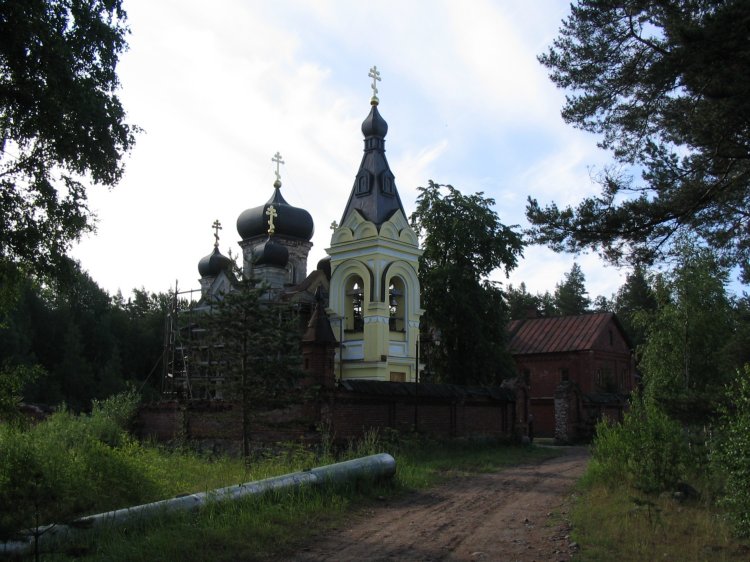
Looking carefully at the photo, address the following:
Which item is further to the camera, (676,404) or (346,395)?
(346,395)

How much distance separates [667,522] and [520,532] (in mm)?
1903

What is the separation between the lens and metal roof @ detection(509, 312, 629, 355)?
3747 cm

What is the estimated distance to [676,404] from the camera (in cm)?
1191

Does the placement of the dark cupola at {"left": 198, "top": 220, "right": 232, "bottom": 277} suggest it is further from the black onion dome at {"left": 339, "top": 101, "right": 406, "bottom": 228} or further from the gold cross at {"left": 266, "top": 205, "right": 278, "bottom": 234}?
the black onion dome at {"left": 339, "top": 101, "right": 406, "bottom": 228}

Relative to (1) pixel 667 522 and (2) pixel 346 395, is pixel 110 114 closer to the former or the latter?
(2) pixel 346 395

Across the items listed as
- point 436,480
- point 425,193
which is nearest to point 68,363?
point 425,193

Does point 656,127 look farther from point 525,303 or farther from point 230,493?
point 525,303

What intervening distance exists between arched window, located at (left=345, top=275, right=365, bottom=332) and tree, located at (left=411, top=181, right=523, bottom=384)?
3422 mm

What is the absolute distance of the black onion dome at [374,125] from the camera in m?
28.3

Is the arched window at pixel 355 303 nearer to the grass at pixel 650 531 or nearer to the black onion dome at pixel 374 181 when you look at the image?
the black onion dome at pixel 374 181

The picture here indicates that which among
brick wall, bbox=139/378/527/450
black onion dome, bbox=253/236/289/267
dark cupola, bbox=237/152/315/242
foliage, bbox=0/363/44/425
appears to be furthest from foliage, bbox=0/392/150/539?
dark cupola, bbox=237/152/315/242

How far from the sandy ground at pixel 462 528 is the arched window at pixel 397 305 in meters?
12.8

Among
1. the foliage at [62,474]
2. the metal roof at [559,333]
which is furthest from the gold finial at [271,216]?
the foliage at [62,474]

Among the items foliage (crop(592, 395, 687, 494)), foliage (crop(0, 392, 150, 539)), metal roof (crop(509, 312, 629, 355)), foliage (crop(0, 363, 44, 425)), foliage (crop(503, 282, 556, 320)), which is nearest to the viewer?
foliage (crop(0, 392, 150, 539))
